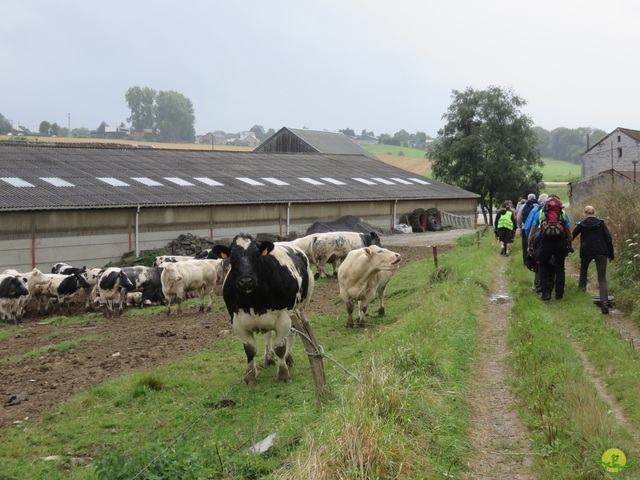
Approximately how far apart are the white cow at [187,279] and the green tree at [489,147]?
145 feet

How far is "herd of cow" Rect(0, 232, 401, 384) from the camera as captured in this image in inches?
465

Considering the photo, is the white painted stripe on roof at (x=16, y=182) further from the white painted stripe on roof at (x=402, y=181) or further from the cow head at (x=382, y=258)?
the white painted stripe on roof at (x=402, y=181)

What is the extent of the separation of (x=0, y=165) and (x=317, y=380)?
1077 inches

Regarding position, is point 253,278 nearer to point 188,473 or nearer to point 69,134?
point 188,473

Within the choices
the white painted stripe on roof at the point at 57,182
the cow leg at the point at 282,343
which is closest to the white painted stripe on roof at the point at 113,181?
the white painted stripe on roof at the point at 57,182

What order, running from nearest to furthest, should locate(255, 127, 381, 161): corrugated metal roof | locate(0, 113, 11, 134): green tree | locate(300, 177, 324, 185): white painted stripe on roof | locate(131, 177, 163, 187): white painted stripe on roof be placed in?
locate(131, 177, 163, 187): white painted stripe on roof < locate(300, 177, 324, 185): white painted stripe on roof < locate(255, 127, 381, 161): corrugated metal roof < locate(0, 113, 11, 134): green tree

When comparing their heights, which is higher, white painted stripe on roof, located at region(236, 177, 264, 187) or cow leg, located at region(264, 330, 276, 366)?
white painted stripe on roof, located at region(236, 177, 264, 187)

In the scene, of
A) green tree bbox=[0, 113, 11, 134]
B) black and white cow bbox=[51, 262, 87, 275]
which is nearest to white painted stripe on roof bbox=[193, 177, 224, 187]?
black and white cow bbox=[51, 262, 87, 275]

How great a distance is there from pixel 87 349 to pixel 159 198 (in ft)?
57.4

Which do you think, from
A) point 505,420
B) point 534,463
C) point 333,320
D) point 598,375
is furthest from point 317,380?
point 333,320

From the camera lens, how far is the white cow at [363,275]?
1656 cm

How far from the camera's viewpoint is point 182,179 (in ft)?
125

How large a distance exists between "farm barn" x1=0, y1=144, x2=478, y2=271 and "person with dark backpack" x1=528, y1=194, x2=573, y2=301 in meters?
18.3

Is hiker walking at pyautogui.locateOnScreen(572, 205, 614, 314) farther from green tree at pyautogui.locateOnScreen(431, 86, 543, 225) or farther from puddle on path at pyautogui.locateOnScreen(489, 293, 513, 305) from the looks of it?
green tree at pyautogui.locateOnScreen(431, 86, 543, 225)
